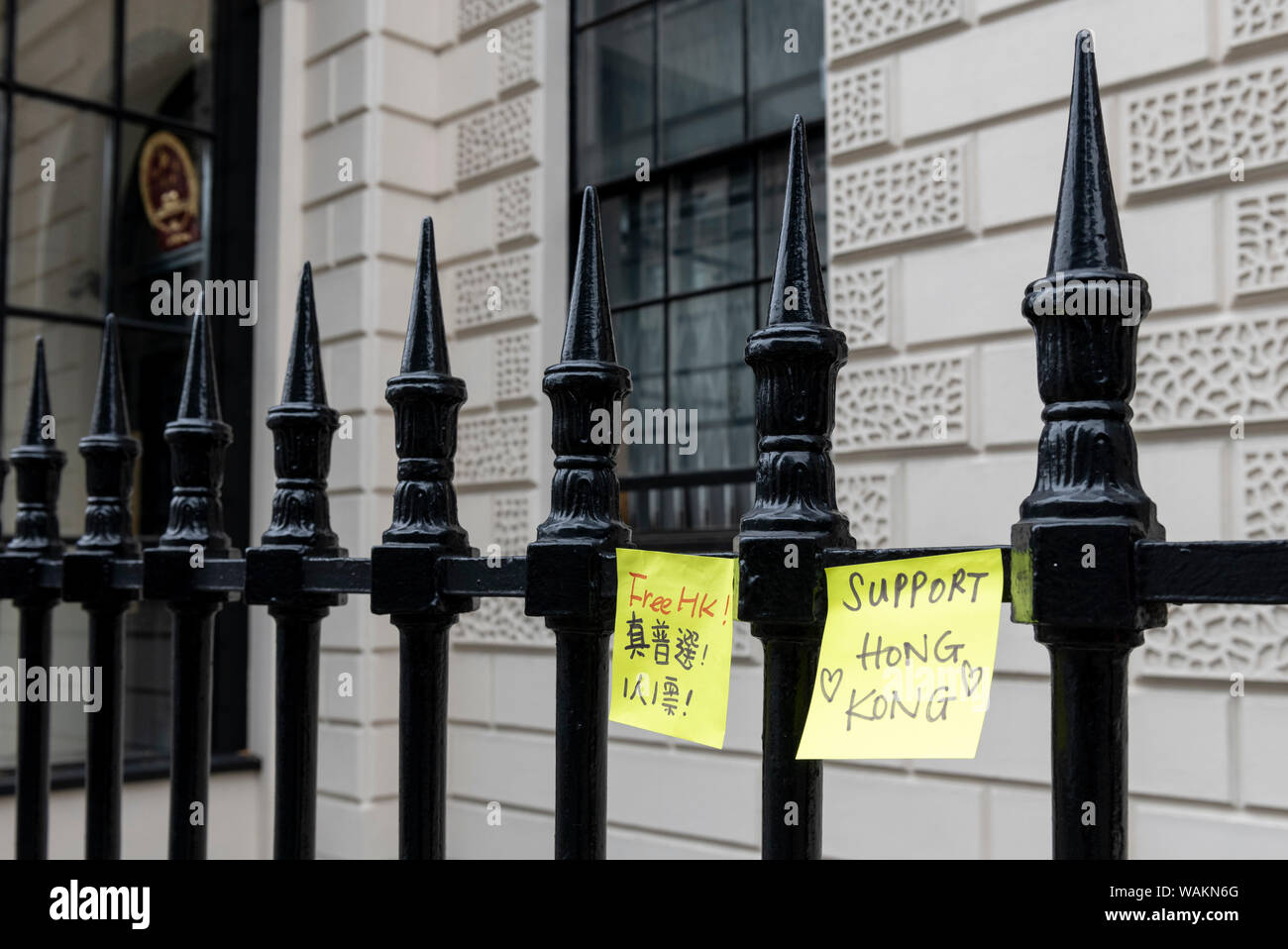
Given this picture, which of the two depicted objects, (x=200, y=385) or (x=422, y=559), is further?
(x=200, y=385)

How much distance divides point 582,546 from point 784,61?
3.91m

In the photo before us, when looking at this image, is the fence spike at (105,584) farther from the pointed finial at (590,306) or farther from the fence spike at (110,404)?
the pointed finial at (590,306)

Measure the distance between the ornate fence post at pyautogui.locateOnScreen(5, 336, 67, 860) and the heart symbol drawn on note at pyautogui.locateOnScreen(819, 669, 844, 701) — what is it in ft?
4.54

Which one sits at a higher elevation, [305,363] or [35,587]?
[305,363]

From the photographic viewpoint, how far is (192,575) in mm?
1640

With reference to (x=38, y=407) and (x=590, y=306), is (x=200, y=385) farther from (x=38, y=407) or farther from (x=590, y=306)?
(x=590, y=306)

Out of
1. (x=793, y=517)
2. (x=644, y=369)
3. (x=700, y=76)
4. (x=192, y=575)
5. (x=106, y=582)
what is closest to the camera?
(x=793, y=517)

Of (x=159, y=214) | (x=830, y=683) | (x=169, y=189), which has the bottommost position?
(x=830, y=683)

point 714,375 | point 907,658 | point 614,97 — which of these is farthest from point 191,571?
point 614,97

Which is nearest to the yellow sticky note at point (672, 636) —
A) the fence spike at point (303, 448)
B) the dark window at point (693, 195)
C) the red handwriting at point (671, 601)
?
the red handwriting at point (671, 601)

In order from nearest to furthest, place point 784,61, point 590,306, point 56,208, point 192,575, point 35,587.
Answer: point 590,306 < point 192,575 < point 35,587 < point 784,61 < point 56,208

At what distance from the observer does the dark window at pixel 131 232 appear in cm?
515

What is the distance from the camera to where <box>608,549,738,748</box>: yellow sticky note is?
1.14m
